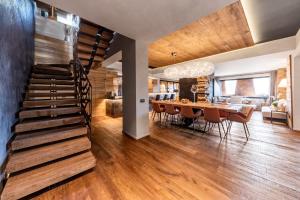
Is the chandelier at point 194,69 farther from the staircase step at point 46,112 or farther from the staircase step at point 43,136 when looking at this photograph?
the staircase step at point 43,136

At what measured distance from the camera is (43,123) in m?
2.12

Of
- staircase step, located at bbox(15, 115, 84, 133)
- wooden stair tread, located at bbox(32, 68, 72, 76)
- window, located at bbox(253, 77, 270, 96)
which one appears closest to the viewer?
staircase step, located at bbox(15, 115, 84, 133)

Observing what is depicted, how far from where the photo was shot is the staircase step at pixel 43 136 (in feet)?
5.74

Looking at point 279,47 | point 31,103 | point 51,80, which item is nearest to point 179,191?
point 31,103

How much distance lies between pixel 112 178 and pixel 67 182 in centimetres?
59

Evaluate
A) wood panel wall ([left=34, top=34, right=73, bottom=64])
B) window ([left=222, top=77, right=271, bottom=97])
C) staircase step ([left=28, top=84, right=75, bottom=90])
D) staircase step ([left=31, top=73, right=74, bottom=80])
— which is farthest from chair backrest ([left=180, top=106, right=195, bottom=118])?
window ([left=222, top=77, right=271, bottom=97])

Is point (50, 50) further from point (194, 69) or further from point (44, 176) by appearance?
point (194, 69)

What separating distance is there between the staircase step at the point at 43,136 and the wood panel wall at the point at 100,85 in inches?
168

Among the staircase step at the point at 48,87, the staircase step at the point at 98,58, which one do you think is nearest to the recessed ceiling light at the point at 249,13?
the staircase step at the point at 48,87

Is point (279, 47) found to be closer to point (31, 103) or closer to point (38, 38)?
point (31, 103)

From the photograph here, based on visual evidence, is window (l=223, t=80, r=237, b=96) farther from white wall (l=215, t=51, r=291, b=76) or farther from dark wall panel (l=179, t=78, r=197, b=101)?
dark wall panel (l=179, t=78, r=197, b=101)

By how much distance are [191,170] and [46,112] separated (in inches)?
104

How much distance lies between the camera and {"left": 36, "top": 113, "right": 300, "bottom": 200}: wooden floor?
1584 millimetres

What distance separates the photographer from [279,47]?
12.3 feet
